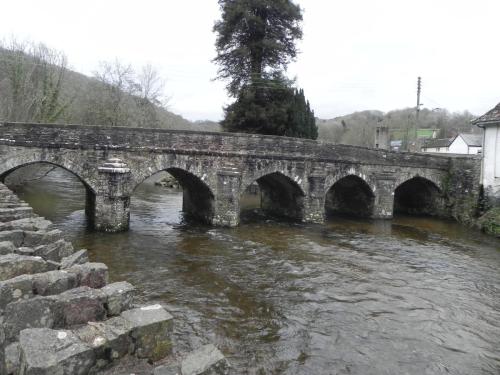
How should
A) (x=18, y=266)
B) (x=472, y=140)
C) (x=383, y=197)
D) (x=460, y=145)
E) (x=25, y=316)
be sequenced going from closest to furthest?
(x=25, y=316)
(x=18, y=266)
(x=383, y=197)
(x=472, y=140)
(x=460, y=145)

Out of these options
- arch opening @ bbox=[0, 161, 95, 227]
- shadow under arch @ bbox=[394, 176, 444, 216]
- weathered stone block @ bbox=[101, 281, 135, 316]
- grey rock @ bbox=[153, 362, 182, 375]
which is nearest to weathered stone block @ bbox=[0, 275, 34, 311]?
weathered stone block @ bbox=[101, 281, 135, 316]

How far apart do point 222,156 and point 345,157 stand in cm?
621

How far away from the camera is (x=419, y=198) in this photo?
2264cm

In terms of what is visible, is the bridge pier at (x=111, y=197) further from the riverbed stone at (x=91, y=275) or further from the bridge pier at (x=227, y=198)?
the riverbed stone at (x=91, y=275)

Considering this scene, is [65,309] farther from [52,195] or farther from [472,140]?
[472,140]

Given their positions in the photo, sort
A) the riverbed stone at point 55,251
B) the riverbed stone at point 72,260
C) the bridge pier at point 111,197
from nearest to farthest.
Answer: the riverbed stone at point 72,260
the riverbed stone at point 55,251
the bridge pier at point 111,197

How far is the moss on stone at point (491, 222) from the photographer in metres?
16.6

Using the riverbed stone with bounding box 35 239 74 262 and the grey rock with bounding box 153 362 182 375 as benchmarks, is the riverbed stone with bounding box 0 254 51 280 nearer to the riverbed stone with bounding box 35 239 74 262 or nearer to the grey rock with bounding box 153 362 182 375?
the riverbed stone with bounding box 35 239 74 262

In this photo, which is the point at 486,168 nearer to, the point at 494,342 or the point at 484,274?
the point at 484,274

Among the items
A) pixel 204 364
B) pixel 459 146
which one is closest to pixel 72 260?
pixel 204 364

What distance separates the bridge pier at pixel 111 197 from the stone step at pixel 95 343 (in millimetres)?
9739

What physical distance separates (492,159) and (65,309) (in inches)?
796

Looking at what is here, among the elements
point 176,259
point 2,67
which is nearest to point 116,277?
point 176,259

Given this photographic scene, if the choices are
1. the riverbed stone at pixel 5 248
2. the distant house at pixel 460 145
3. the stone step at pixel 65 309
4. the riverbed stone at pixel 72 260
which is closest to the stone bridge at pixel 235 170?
the riverbed stone at pixel 72 260
